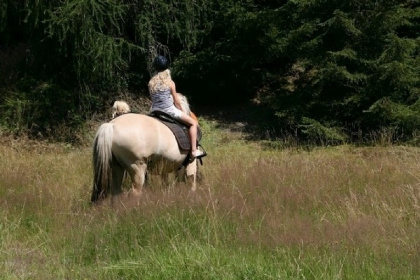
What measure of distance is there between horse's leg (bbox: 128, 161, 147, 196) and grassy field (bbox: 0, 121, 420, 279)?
17 cm

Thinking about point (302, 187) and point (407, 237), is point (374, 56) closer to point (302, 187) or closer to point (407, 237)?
point (302, 187)

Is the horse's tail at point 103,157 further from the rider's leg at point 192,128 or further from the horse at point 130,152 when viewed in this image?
the rider's leg at point 192,128

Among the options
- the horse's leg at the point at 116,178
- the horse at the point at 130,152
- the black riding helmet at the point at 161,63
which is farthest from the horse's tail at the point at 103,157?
the black riding helmet at the point at 161,63

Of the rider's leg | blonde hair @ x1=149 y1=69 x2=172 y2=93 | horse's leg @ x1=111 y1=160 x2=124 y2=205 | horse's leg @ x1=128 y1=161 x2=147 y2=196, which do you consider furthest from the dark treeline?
horse's leg @ x1=128 y1=161 x2=147 y2=196

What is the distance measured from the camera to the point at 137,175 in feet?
26.0

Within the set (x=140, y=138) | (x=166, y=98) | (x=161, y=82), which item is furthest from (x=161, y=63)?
(x=140, y=138)

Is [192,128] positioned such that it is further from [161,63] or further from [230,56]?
[230,56]

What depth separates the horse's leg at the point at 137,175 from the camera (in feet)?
26.0

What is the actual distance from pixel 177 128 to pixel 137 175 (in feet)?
3.53

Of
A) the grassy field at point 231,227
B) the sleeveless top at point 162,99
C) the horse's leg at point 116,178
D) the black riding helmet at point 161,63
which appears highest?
the black riding helmet at point 161,63

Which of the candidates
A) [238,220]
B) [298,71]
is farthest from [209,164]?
[298,71]

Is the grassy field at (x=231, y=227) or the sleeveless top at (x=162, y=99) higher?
the sleeveless top at (x=162, y=99)

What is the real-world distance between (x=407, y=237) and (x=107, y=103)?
11.9 metres

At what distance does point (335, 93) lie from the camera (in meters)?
15.3
